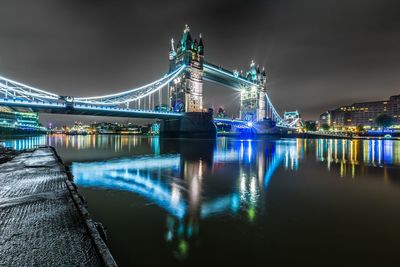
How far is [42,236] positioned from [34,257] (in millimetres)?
594

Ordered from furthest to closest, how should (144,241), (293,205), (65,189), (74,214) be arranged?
(293,205) → (65,189) → (144,241) → (74,214)

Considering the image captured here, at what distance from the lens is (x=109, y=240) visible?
14.3 ft

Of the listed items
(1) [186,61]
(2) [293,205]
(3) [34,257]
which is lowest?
(2) [293,205]

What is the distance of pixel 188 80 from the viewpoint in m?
61.8

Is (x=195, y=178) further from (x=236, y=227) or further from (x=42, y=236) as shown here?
(x=42, y=236)

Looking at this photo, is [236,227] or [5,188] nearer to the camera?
[236,227]

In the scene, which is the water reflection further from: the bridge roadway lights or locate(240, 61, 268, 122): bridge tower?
locate(240, 61, 268, 122): bridge tower

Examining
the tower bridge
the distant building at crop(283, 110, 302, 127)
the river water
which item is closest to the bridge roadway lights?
the tower bridge

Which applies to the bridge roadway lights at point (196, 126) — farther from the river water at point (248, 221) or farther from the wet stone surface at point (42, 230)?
the wet stone surface at point (42, 230)

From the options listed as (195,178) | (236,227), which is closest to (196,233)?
(236,227)

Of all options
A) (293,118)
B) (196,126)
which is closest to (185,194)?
(196,126)

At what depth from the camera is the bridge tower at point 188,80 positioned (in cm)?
6169

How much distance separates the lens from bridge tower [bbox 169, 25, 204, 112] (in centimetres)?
6169

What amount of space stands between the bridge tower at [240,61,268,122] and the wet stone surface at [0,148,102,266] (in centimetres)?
9619
